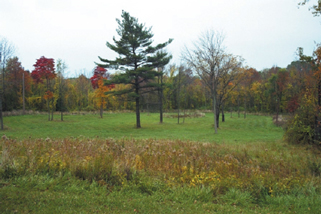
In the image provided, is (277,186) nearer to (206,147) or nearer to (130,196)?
(130,196)

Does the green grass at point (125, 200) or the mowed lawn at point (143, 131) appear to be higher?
the green grass at point (125, 200)

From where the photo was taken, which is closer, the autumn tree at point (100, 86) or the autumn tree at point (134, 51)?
the autumn tree at point (134, 51)

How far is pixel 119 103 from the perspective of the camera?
54188 mm

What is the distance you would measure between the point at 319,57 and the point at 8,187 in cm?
1437

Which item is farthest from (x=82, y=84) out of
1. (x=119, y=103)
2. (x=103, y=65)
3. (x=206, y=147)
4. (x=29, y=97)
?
(x=206, y=147)

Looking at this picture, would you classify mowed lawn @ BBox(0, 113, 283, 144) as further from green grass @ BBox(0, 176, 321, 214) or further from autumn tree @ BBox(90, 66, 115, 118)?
autumn tree @ BBox(90, 66, 115, 118)

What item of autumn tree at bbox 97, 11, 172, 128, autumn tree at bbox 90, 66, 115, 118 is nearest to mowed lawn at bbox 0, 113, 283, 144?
autumn tree at bbox 97, 11, 172, 128

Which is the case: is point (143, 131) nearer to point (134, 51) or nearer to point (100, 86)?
point (134, 51)

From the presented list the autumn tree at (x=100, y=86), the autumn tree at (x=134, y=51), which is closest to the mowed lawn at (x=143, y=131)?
the autumn tree at (x=134, y=51)

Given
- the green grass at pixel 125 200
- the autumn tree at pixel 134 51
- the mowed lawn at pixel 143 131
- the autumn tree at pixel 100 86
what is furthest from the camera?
the autumn tree at pixel 100 86

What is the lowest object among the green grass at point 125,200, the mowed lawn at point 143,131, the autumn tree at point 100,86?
the mowed lawn at point 143,131

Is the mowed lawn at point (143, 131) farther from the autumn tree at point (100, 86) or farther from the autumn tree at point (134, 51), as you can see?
the autumn tree at point (100, 86)

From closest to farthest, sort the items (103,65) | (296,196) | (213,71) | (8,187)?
(8,187), (296,196), (213,71), (103,65)

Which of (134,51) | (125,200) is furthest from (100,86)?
(125,200)
